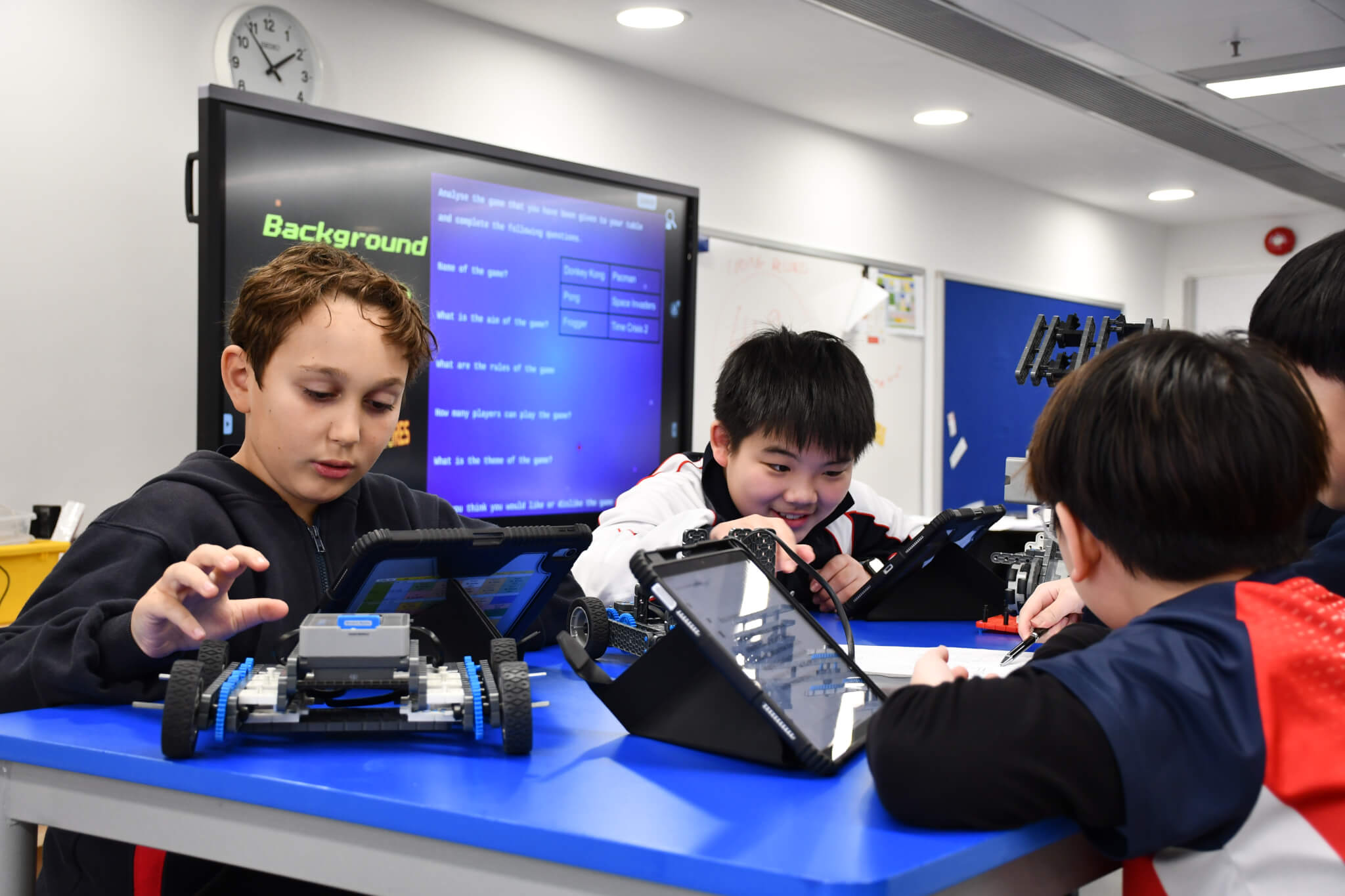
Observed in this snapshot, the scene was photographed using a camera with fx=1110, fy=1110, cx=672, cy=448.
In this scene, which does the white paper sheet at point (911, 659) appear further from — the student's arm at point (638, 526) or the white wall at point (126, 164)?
the white wall at point (126, 164)

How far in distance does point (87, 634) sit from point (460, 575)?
35 centimetres

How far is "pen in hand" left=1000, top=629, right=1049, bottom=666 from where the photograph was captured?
1.30 meters

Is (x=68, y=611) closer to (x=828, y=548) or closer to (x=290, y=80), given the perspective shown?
(x=828, y=548)

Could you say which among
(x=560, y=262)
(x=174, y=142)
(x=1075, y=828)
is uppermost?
(x=174, y=142)

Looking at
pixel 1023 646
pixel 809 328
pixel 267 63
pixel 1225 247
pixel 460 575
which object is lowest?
pixel 1023 646

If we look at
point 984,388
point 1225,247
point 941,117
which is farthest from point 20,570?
point 1225,247

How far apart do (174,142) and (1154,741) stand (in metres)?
2.92

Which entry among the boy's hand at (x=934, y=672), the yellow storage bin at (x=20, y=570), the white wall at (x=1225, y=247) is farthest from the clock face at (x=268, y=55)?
the white wall at (x=1225, y=247)

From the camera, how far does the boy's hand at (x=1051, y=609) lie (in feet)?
4.58

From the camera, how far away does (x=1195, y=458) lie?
0.85 m

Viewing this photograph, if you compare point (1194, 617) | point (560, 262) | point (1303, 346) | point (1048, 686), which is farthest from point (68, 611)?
point (560, 262)

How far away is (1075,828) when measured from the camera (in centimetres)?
82

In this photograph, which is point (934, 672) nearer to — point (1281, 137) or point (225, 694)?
point (225, 694)

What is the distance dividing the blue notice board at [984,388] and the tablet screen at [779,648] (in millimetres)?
4713
